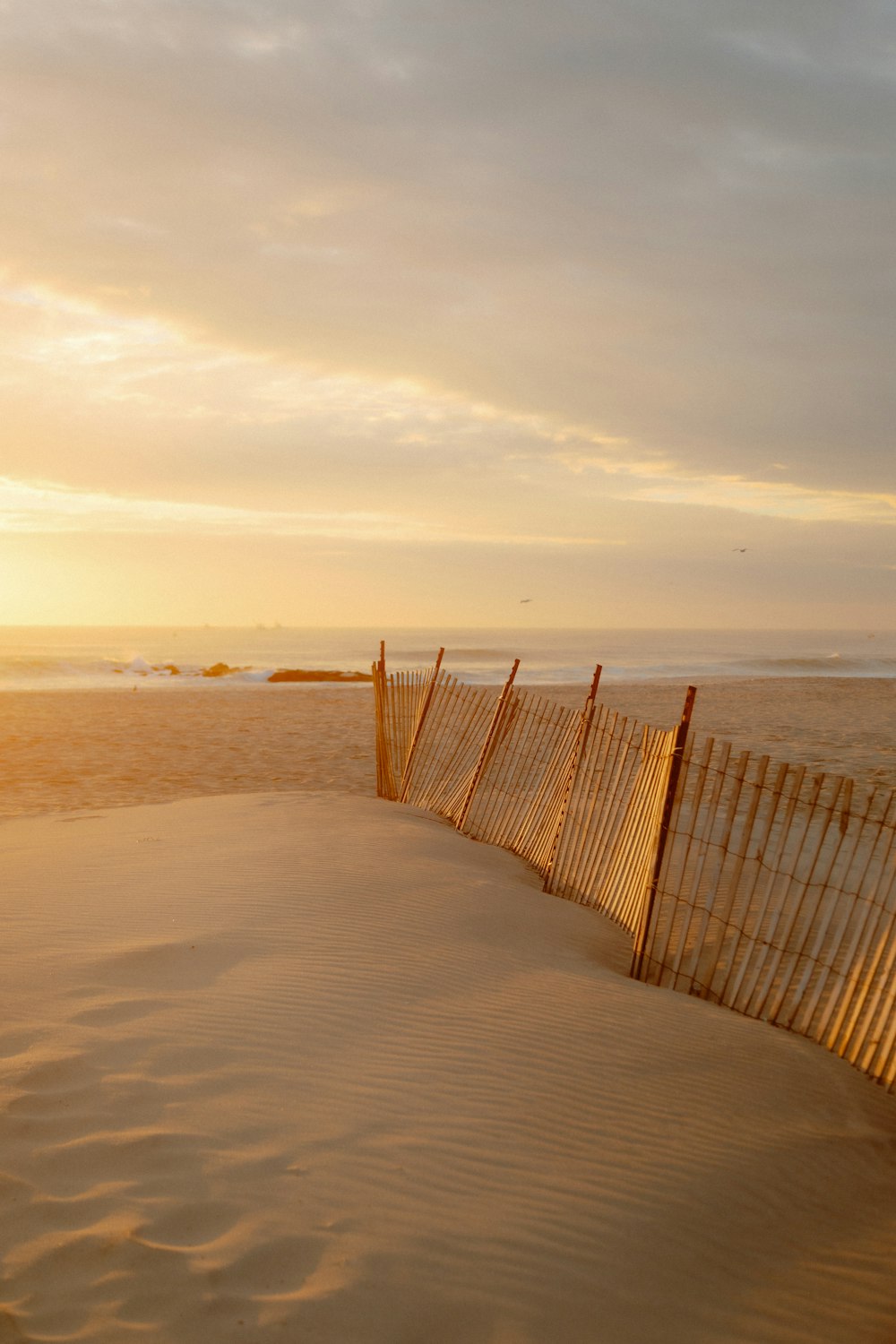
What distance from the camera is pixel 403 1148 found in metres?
3.18

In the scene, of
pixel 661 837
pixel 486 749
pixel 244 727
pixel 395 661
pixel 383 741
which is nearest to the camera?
pixel 661 837

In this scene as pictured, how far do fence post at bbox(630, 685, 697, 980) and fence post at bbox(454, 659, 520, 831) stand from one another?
136 inches

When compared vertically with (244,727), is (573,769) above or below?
above

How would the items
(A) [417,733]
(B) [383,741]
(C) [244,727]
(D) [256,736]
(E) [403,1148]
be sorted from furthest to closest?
(C) [244,727] < (D) [256,736] < (B) [383,741] < (A) [417,733] < (E) [403,1148]

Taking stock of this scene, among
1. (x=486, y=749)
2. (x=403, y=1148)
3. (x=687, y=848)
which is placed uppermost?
(x=486, y=749)

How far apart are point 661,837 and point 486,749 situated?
360 centimetres

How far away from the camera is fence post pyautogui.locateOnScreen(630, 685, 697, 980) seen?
5.65 meters

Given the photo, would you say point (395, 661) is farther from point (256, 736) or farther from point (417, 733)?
point (417, 733)

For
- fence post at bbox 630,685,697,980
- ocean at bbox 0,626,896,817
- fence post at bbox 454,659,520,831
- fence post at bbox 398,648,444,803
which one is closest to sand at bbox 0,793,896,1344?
fence post at bbox 630,685,697,980

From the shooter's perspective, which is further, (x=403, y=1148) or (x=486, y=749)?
(x=486, y=749)

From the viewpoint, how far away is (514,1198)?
298 centimetres

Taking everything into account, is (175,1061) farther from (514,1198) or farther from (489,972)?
(489,972)

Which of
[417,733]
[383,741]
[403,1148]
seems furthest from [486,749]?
[403,1148]

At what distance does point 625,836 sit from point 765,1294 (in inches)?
157
